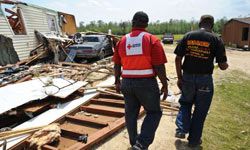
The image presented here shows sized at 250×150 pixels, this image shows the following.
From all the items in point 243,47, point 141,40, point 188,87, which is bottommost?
point 243,47

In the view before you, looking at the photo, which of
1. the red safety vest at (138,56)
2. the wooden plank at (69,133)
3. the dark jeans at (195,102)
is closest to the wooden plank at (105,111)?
the wooden plank at (69,133)

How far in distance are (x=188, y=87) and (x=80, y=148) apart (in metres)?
1.96

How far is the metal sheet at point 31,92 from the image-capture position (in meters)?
5.89

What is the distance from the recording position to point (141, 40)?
364 cm

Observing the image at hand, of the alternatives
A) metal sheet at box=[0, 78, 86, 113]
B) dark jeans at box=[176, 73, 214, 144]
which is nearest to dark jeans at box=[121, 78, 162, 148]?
dark jeans at box=[176, 73, 214, 144]

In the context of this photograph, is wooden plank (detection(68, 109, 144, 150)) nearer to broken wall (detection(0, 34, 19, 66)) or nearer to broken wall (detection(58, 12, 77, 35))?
broken wall (detection(0, 34, 19, 66))

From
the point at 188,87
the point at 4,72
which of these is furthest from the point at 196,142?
the point at 4,72

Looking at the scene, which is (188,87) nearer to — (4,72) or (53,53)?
(4,72)

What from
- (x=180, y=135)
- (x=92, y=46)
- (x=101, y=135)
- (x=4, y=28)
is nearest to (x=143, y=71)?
(x=180, y=135)

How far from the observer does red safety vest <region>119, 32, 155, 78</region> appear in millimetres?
3627

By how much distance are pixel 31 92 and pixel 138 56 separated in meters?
3.81

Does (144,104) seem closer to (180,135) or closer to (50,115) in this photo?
(180,135)

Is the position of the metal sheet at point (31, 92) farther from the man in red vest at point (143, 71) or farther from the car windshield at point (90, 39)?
the car windshield at point (90, 39)

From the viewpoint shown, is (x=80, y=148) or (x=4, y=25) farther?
(x=4, y=25)
